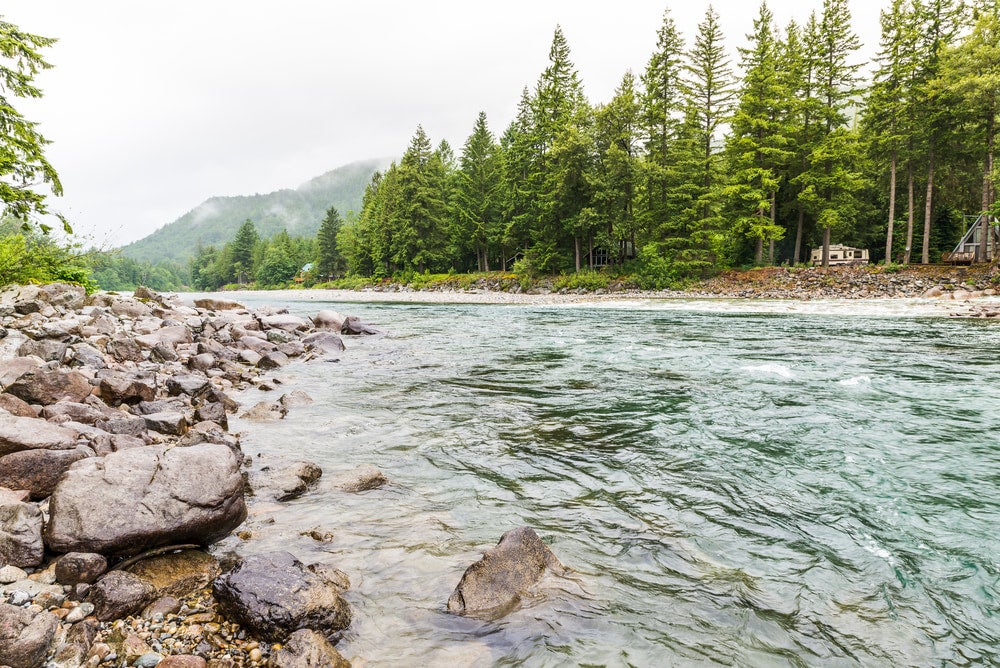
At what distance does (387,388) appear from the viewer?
33.5ft

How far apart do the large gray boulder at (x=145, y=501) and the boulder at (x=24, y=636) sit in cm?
74

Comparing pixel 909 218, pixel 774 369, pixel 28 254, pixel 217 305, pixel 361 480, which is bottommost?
pixel 774 369

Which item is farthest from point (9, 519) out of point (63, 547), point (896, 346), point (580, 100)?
point (580, 100)

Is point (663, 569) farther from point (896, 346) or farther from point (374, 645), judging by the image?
point (896, 346)

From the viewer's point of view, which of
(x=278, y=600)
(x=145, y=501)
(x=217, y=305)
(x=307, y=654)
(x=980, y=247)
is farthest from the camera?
(x=980, y=247)

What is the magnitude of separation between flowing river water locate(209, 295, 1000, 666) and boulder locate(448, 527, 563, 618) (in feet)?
0.34

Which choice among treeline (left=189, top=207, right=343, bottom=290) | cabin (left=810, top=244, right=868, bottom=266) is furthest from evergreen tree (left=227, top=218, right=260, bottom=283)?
cabin (left=810, top=244, right=868, bottom=266)

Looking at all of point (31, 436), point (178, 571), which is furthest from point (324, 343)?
point (178, 571)

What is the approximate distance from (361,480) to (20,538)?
268 cm

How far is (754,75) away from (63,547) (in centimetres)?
4910

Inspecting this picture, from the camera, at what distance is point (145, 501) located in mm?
3795

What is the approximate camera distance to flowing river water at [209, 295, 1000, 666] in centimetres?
313

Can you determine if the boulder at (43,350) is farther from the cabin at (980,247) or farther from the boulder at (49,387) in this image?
the cabin at (980,247)

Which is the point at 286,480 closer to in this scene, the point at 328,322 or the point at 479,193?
the point at 328,322
